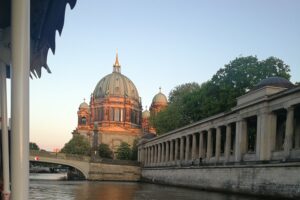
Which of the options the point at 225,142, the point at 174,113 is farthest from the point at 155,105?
the point at 225,142

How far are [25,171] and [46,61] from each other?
314 cm

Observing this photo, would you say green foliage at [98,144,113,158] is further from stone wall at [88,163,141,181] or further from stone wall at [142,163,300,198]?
Result: stone wall at [142,163,300,198]

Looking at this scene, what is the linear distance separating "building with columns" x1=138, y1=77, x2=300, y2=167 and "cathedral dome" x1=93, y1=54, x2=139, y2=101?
6660cm

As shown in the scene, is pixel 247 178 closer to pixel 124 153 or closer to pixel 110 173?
pixel 110 173

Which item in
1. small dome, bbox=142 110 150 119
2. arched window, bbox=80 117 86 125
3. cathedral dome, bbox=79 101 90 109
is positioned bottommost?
arched window, bbox=80 117 86 125

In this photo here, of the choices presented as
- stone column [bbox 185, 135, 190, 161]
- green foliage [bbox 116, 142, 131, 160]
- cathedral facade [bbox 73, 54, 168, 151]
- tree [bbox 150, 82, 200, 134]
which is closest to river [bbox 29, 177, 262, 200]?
stone column [bbox 185, 135, 190, 161]

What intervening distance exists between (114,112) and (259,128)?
8529cm

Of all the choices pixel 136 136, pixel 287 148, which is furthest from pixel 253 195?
pixel 136 136

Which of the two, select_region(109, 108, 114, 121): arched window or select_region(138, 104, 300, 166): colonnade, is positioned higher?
select_region(109, 108, 114, 121): arched window

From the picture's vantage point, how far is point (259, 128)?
109ft

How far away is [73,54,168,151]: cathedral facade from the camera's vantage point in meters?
115

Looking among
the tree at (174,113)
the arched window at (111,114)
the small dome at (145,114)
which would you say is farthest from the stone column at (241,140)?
the small dome at (145,114)

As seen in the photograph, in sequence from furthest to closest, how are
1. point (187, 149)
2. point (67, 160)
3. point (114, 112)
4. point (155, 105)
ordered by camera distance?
point (155, 105), point (114, 112), point (67, 160), point (187, 149)

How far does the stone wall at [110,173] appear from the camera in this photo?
7194 cm
